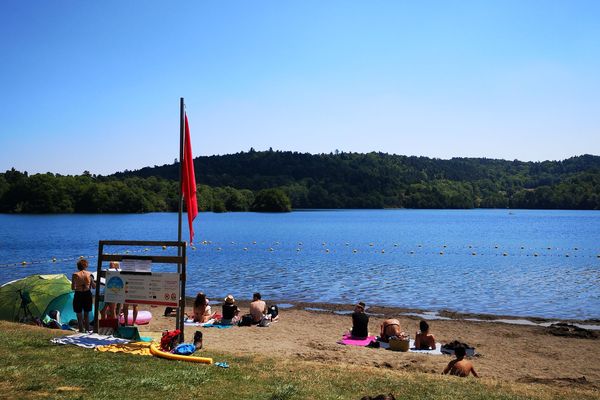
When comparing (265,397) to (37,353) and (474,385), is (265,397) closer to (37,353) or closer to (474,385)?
(474,385)

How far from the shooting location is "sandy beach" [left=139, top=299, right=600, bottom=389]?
14516 millimetres

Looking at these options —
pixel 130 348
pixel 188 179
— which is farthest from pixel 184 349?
pixel 188 179

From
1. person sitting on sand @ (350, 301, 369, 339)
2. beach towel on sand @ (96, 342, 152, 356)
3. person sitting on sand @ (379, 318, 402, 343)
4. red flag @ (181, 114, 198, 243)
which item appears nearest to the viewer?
beach towel on sand @ (96, 342, 152, 356)

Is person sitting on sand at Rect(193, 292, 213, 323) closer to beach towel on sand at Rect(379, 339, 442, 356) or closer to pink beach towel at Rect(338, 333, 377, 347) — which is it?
pink beach towel at Rect(338, 333, 377, 347)

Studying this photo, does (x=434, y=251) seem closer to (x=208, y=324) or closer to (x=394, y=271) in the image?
(x=394, y=271)

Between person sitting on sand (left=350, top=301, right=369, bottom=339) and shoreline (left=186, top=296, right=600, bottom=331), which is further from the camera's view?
shoreline (left=186, top=296, right=600, bottom=331)

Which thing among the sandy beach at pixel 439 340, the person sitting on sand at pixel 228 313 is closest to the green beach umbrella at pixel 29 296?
the sandy beach at pixel 439 340

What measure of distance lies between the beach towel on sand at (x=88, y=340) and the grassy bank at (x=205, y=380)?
310 millimetres

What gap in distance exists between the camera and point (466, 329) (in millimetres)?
21109

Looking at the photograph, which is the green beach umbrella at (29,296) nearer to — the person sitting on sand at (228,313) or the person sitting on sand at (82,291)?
the person sitting on sand at (82,291)

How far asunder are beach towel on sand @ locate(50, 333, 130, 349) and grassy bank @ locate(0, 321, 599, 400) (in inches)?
12.2

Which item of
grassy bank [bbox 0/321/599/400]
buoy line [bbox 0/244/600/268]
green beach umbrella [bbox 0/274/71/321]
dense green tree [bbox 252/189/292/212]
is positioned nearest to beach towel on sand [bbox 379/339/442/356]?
grassy bank [bbox 0/321/599/400]

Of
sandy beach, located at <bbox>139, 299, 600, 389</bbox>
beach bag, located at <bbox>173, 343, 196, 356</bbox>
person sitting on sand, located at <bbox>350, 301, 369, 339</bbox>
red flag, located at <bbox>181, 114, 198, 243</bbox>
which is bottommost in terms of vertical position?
sandy beach, located at <bbox>139, 299, 600, 389</bbox>

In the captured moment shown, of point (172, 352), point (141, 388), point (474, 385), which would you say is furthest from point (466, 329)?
point (141, 388)
